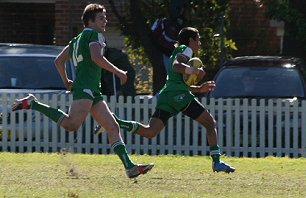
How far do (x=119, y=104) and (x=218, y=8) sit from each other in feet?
16.2

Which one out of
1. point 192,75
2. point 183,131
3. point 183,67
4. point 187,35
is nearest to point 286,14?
point 183,131

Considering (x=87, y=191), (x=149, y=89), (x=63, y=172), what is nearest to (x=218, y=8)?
(x=149, y=89)

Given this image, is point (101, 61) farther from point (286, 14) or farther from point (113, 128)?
point (286, 14)

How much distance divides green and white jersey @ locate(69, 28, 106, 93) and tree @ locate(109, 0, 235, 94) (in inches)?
333

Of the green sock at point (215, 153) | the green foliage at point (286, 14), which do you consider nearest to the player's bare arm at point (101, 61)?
the green sock at point (215, 153)

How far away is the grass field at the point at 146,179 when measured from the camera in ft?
33.2

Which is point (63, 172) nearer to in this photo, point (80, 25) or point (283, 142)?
point (283, 142)

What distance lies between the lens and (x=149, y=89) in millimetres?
25047

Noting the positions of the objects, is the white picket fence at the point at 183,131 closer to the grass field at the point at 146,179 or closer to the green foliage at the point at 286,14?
the grass field at the point at 146,179

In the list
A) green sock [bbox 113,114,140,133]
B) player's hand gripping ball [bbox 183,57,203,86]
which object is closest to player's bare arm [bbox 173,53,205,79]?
player's hand gripping ball [bbox 183,57,203,86]

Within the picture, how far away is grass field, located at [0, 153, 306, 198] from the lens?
Result: 33.2ft

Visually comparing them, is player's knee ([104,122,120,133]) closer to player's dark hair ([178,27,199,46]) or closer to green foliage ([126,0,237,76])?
player's dark hair ([178,27,199,46])

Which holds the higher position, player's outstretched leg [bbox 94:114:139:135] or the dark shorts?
the dark shorts

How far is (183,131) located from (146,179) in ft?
20.5
